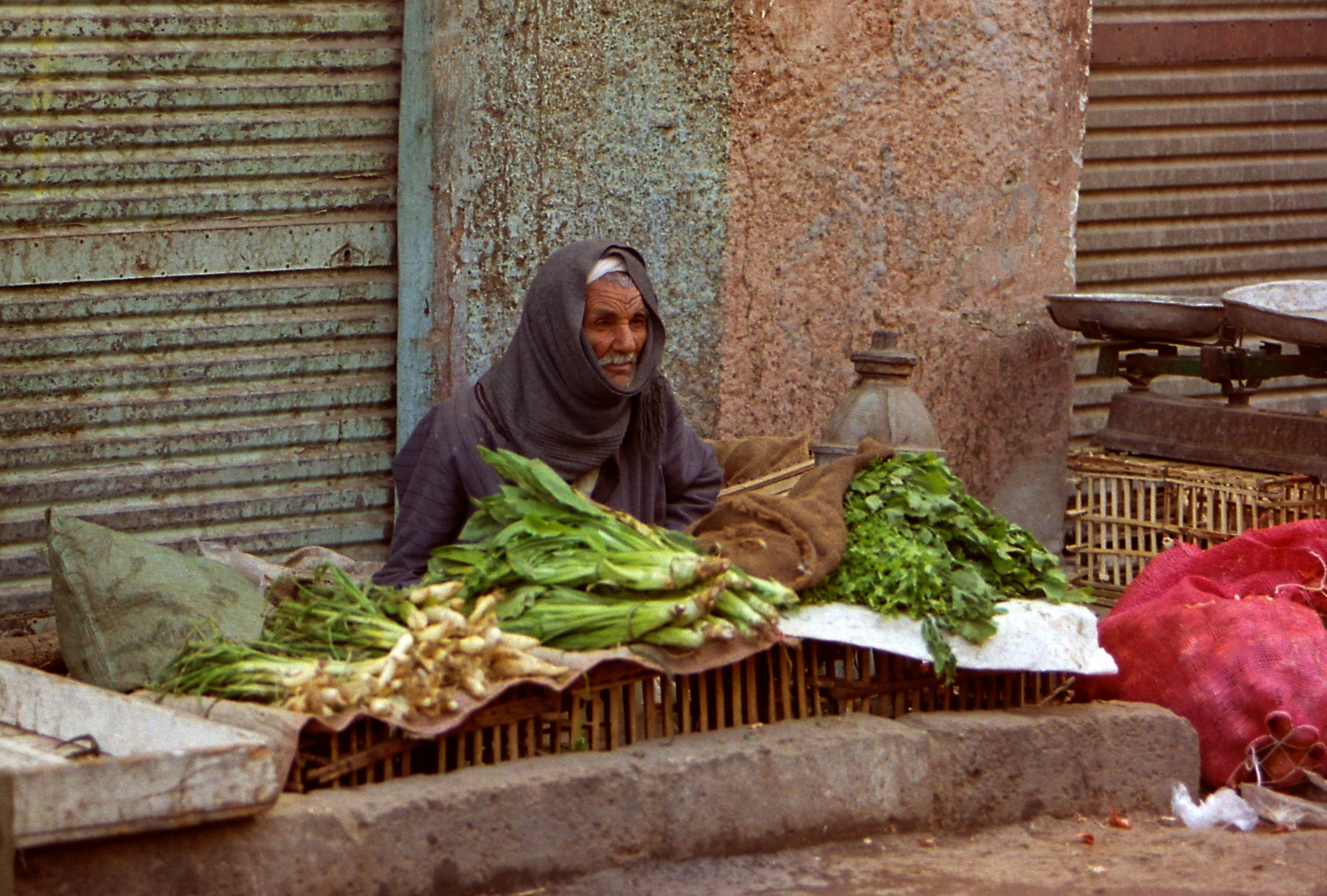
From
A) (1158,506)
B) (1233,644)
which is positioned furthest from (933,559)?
(1158,506)

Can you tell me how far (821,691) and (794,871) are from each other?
0.57m

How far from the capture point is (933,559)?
445 centimetres

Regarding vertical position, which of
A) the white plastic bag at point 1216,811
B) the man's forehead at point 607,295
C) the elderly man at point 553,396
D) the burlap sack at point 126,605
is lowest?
the white plastic bag at point 1216,811

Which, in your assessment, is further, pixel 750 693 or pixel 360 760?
pixel 750 693

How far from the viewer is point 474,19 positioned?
5621 millimetres

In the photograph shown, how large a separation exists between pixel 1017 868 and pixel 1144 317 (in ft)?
8.77

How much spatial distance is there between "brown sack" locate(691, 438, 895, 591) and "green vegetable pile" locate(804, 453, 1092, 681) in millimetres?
47

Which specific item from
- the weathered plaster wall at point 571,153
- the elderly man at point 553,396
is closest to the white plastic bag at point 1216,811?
the elderly man at point 553,396

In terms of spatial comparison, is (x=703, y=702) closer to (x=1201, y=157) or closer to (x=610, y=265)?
(x=610, y=265)

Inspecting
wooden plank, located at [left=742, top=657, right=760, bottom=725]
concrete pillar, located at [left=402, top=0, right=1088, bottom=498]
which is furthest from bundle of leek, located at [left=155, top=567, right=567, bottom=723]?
concrete pillar, located at [left=402, top=0, right=1088, bottom=498]

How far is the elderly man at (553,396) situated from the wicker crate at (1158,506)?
2.24 meters

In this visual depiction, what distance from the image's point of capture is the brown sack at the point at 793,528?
447 centimetres

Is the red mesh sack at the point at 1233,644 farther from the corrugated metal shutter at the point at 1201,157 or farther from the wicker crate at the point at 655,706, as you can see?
the corrugated metal shutter at the point at 1201,157

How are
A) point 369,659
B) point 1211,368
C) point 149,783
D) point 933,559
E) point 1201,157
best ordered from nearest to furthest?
point 149,783 → point 369,659 → point 933,559 → point 1211,368 → point 1201,157
